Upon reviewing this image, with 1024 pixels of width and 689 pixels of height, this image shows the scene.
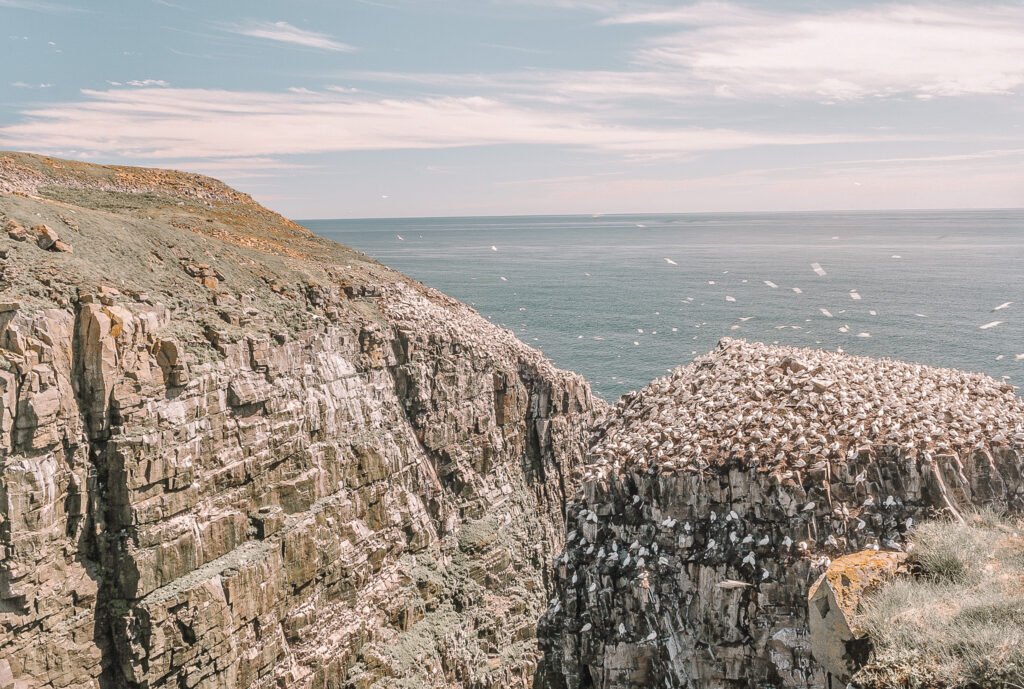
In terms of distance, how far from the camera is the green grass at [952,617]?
11.3m

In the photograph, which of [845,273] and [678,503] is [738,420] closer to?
[678,503]

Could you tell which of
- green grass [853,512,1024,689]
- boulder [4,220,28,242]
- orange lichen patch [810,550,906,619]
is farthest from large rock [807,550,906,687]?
boulder [4,220,28,242]

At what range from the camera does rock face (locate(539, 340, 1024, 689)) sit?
15891 millimetres

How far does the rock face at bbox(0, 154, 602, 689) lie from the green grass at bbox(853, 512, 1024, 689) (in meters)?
17.4

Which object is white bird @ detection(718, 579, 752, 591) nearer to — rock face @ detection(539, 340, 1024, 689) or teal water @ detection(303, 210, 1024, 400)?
rock face @ detection(539, 340, 1024, 689)

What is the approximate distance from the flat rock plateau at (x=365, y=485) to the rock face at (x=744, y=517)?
58 millimetres

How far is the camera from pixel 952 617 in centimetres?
1247

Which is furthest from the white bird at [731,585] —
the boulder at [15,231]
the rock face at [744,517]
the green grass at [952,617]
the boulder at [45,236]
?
the boulder at [15,231]

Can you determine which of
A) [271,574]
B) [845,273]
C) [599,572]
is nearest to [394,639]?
[271,574]

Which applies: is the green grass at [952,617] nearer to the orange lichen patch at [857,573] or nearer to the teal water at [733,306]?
the orange lichen patch at [857,573]

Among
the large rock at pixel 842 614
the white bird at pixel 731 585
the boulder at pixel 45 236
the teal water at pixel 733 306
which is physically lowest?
the teal water at pixel 733 306

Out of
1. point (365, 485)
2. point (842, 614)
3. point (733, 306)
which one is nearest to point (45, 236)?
point (365, 485)

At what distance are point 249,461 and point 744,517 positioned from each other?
48.8 ft

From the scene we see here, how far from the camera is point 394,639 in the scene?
1113 inches
